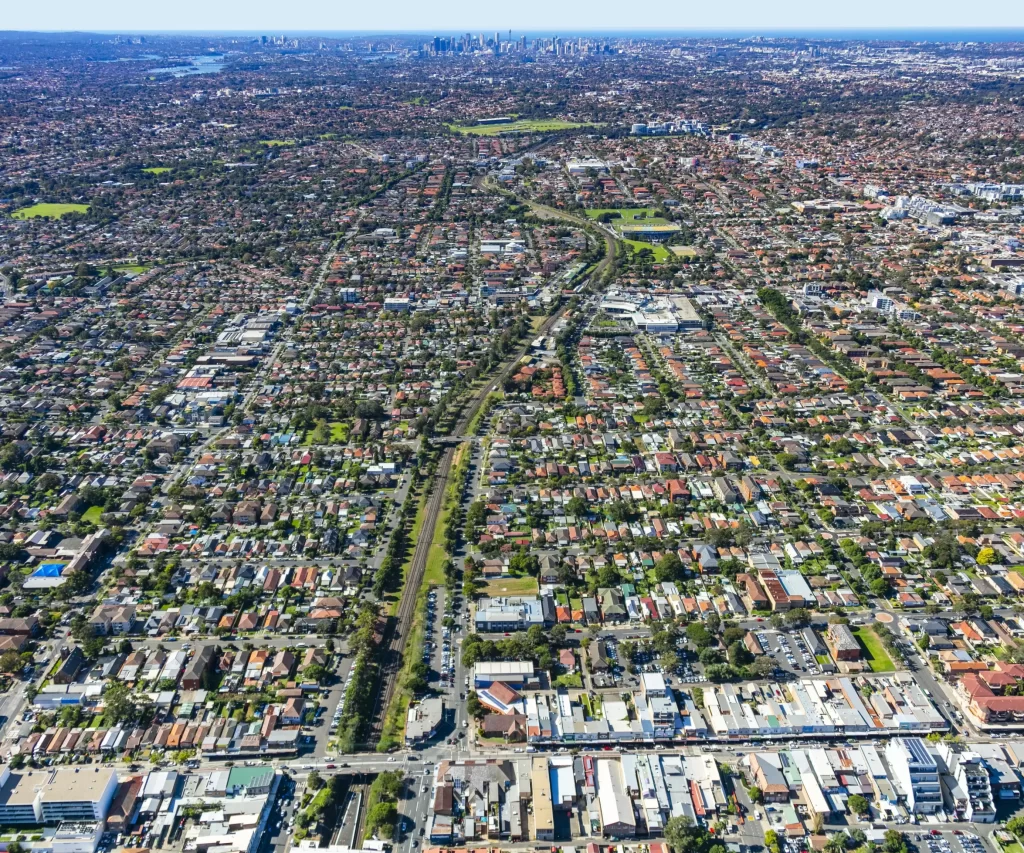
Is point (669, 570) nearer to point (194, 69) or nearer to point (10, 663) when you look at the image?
point (10, 663)

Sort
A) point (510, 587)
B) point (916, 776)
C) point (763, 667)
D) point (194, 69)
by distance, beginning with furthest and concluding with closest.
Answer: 1. point (194, 69)
2. point (510, 587)
3. point (763, 667)
4. point (916, 776)

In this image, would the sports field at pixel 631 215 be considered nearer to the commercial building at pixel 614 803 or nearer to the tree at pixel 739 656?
the tree at pixel 739 656

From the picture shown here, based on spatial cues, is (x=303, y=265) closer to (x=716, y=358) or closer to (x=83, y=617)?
(x=716, y=358)

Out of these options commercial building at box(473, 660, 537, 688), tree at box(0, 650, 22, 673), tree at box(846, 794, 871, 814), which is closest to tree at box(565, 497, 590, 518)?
commercial building at box(473, 660, 537, 688)

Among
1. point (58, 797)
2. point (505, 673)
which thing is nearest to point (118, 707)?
point (58, 797)

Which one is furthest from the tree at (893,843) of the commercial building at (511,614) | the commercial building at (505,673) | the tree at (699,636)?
the commercial building at (511,614)

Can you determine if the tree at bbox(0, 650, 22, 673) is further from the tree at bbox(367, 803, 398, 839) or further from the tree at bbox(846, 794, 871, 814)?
the tree at bbox(846, 794, 871, 814)

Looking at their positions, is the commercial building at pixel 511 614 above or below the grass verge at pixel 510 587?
above
